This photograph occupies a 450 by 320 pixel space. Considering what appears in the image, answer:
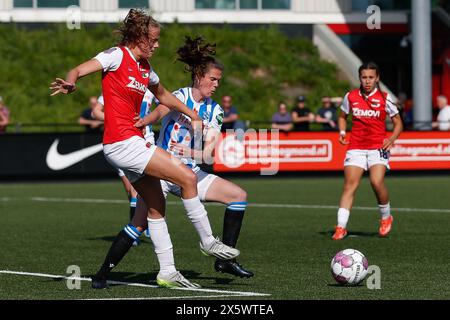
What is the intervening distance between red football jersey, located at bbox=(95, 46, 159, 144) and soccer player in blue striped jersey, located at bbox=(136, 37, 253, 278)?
1108 millimetres

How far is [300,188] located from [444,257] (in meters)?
13.8

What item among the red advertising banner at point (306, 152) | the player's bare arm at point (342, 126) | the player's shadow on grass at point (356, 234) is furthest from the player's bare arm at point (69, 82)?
the red advertising banner at point (306, 152)

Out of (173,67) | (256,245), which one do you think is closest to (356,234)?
(256,245)

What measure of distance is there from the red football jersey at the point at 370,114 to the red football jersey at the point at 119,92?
6063 millimetres

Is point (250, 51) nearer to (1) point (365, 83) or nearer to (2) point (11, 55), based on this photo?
(2) point (11, 55)

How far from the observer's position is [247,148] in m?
29.6

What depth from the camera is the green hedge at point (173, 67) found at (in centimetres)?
3947

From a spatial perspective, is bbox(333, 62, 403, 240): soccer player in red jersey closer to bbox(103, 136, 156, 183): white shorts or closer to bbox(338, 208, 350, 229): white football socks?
bbox(338, 208, 350, 229): white football socks

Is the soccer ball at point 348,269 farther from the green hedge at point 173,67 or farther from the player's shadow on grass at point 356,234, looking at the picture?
the green hedge at point 173,67

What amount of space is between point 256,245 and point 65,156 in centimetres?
1531

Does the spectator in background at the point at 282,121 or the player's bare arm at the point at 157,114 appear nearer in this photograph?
the player's bare arm at the point at 157,114
